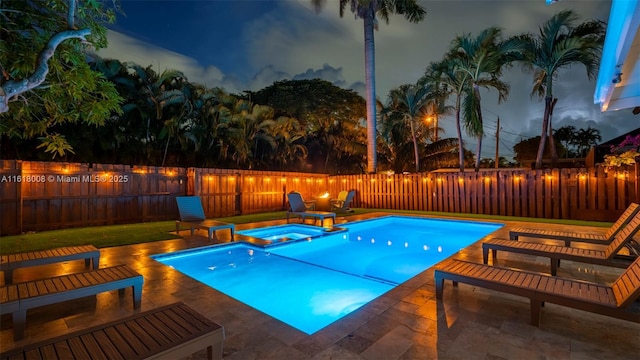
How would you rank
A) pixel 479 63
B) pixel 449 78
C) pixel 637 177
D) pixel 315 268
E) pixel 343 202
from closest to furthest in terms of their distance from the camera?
pixel 315 268, pixel 637 177, pixel 479 63, pixel 343 202, pixel 449 78

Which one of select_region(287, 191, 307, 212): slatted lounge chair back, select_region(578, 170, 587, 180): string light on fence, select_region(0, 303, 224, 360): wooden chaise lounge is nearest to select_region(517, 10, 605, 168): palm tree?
select_region(578, 170, 587, 180): string light on fence

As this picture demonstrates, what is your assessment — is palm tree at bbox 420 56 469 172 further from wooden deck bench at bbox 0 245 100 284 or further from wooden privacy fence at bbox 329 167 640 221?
wooden deck bench at bbox 0 245 100 284

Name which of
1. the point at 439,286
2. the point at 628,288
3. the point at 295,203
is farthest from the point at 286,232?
the point at 628,288

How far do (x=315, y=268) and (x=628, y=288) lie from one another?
422 cm

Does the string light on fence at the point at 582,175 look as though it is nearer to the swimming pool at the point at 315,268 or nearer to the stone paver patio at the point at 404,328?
the swimming pool at the point at 315,268

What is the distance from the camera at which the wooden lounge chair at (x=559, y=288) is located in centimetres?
244

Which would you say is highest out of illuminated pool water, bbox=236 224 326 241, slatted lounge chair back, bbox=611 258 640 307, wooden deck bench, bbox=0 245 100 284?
slatted lounge chair back, bbox=611 258 640 307

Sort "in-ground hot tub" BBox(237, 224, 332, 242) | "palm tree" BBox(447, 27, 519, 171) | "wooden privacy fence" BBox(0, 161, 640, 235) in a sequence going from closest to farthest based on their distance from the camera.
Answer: "in-ground hot tub" BBox(237, 224, 332, 242)
"wooden privacy fence" BBox(0, 161, 640, 235)
"palm tree" BBox(447, 27, 519, 171)

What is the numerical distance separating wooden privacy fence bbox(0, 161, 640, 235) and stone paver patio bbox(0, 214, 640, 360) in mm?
7698

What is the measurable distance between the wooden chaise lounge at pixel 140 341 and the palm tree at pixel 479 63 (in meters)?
14.2

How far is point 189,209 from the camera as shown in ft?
27.9

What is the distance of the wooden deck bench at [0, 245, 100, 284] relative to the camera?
152 inches

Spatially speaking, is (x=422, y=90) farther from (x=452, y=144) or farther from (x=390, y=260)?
(x=390, y=260)

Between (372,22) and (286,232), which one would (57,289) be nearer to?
(286,232)
